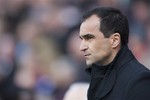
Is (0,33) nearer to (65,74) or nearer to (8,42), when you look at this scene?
(8,42)

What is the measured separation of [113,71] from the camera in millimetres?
4637

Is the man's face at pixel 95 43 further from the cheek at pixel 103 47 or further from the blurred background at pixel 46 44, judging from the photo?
the blurred background at pixel 46 44

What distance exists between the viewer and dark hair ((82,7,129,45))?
15.4 ft

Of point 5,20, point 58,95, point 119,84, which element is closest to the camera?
point 119,84

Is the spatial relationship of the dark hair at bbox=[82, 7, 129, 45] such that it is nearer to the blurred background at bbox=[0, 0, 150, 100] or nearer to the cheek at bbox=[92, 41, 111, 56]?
the cheek at bbox=[92, 41, 111, 56]

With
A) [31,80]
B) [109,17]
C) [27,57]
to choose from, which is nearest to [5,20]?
[27,57]

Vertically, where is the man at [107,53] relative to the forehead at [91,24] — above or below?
below

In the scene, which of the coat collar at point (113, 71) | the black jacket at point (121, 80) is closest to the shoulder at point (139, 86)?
the black jacket at point (121, 80)

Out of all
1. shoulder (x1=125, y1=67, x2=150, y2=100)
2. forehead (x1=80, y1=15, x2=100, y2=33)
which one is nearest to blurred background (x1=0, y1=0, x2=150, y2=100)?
forehead (x1=80, y1=15, x2=100, y2=33)

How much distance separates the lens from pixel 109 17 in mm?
4738

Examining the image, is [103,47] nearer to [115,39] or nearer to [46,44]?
[115,39]

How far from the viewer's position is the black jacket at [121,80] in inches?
173

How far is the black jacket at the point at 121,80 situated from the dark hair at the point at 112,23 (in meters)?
0.11

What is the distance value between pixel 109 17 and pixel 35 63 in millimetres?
5059
